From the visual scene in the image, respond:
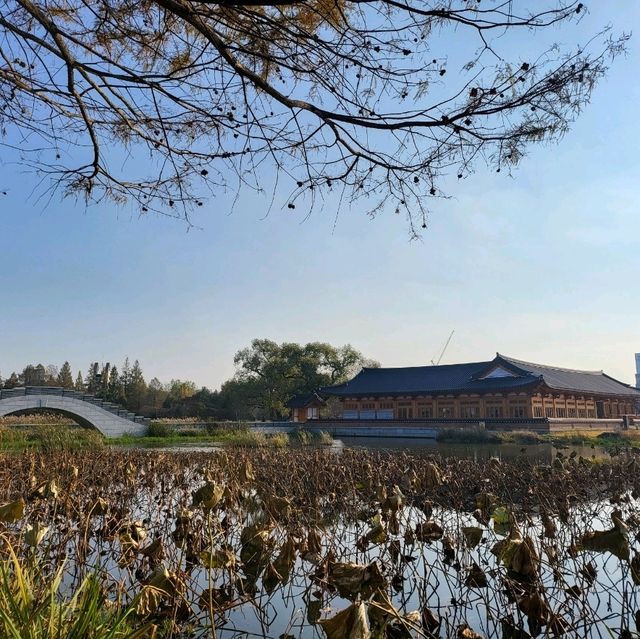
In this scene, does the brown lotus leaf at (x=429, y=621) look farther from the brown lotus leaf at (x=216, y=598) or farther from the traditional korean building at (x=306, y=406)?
the traditional korean building at (x=306, y=406)

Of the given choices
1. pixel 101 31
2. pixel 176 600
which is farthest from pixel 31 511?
pixel 101 31

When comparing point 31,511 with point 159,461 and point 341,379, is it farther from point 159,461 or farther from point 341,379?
point 341,379

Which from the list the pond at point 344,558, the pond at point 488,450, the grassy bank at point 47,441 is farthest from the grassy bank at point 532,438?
the pond at point 344,558

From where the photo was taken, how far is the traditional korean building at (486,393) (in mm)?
25391

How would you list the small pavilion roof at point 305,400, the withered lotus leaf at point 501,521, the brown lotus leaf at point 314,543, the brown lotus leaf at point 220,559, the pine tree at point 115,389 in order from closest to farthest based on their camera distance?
the brown lotus leaf at point 220,559 < the brown lotus leaf at point 314,543 < the withered lotus leaf at point 501,521 < the small pavilion roof at point 305,400 < the pine tree at point 115,389

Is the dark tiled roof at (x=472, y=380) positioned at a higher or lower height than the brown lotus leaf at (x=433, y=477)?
higher

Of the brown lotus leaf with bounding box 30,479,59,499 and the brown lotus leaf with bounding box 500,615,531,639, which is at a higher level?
the brown lotus leaf with bounding box 30,479,59,499

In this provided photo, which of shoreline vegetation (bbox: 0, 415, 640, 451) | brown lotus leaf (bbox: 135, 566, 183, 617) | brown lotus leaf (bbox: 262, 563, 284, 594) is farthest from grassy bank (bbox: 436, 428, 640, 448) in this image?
brown lotus leaf (bbox: 135, 566, 183, 617)

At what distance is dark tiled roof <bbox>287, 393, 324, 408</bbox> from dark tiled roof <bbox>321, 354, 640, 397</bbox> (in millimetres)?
1275

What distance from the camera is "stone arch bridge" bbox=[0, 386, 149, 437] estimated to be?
2406 centimetres

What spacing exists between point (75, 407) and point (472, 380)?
18.3 meters

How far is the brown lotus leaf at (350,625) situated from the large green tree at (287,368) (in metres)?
39.5

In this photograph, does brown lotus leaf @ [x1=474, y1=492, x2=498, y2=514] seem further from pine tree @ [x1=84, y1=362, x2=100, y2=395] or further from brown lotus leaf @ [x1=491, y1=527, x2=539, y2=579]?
pine tree @ [x1=84, y1=362, x2=100, y2=395]

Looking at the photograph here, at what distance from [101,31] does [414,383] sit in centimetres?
2806
